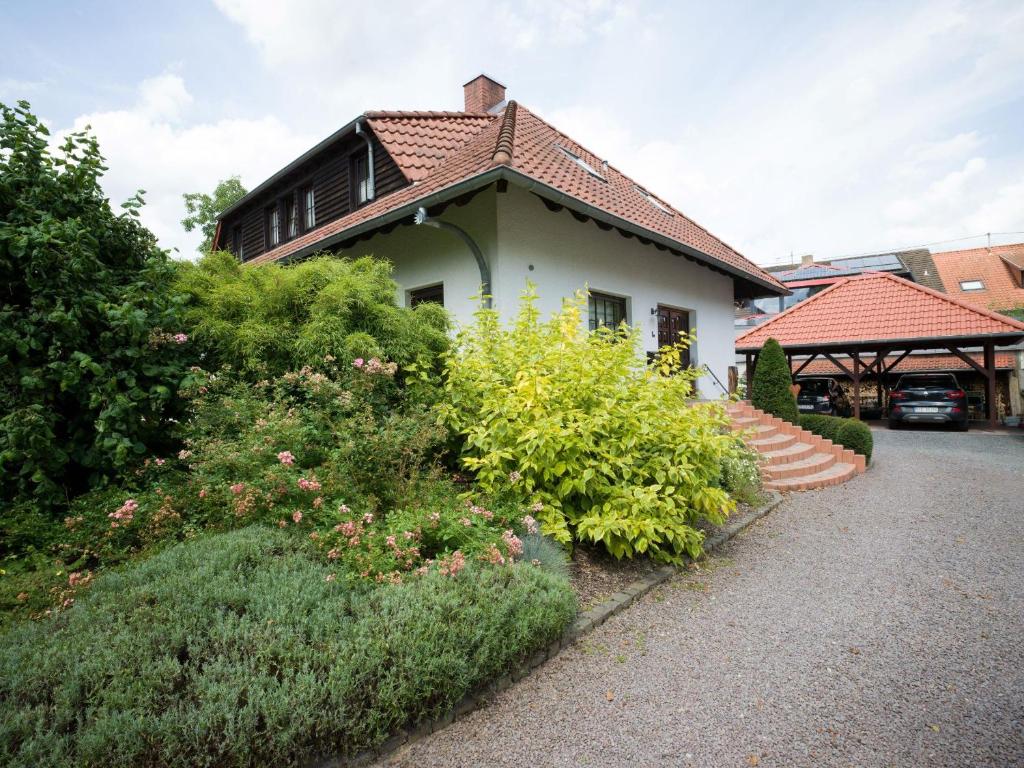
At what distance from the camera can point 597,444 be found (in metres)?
3.99

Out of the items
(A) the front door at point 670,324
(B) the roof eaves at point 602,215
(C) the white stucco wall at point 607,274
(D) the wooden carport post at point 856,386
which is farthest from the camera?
(D) the wooden carport post at point 856,386

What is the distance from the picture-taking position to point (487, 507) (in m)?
3.65

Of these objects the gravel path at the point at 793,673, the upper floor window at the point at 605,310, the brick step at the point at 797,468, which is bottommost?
the gravel path at the point at 793,673

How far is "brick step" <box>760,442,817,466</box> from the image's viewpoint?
7.39 meters

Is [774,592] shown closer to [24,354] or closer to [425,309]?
[425,309]

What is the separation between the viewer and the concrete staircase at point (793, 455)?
7.00 m

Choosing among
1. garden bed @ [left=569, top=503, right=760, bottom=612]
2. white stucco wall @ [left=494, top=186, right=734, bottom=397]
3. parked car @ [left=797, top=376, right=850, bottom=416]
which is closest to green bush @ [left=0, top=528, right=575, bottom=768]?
garden bed @ [left=569, top=503, right=760, bottom=612]

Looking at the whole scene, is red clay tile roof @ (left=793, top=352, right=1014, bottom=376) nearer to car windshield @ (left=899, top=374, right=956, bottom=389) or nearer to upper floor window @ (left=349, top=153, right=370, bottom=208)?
car windshield @ (left=899, top=374, right=956, bottom=389)

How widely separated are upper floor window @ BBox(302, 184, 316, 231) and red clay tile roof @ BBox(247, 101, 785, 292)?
94 cm

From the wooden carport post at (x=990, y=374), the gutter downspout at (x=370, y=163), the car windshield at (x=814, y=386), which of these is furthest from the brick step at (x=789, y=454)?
the wooden carport post at (x=990, y=374)

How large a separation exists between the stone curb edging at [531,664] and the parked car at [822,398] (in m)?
12.0

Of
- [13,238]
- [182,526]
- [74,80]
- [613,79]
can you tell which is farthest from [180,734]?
[613,79]

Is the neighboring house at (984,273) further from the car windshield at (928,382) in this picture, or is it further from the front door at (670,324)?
the front door at (670,324)

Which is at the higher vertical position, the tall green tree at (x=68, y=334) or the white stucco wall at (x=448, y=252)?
the white stucco wall at (x=448, y=252)
